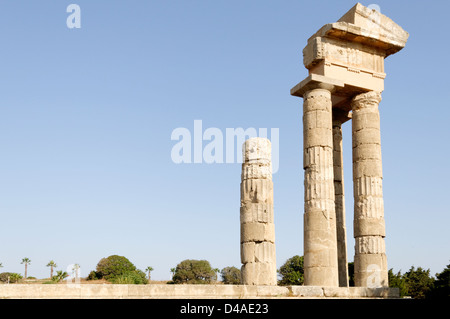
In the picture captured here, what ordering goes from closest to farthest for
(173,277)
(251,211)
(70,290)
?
1. (70,290)
2. (251,211)
3. (173,277)

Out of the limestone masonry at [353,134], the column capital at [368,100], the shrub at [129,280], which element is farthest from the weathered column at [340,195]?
the shrub at [129,280]

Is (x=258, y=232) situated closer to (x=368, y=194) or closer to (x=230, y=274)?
(x=368, y=194)

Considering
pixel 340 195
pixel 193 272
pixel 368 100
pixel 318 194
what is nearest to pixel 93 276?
pixel 193 272

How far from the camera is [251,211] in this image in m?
20.7

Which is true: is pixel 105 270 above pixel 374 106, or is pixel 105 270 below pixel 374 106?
below

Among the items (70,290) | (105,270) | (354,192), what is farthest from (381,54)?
(105,270)

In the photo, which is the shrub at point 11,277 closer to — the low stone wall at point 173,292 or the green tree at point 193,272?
the green tree at point 193,272

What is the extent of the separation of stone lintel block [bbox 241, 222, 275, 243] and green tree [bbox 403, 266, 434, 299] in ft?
73.2

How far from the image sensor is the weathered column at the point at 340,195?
23.2 metres

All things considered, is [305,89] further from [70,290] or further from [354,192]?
[70,290]

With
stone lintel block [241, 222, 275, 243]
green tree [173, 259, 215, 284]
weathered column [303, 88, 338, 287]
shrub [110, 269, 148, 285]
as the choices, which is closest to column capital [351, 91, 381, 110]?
weathered column [303, 88, 338, 287]

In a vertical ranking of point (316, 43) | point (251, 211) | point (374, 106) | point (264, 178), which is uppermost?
point (316, 43)
